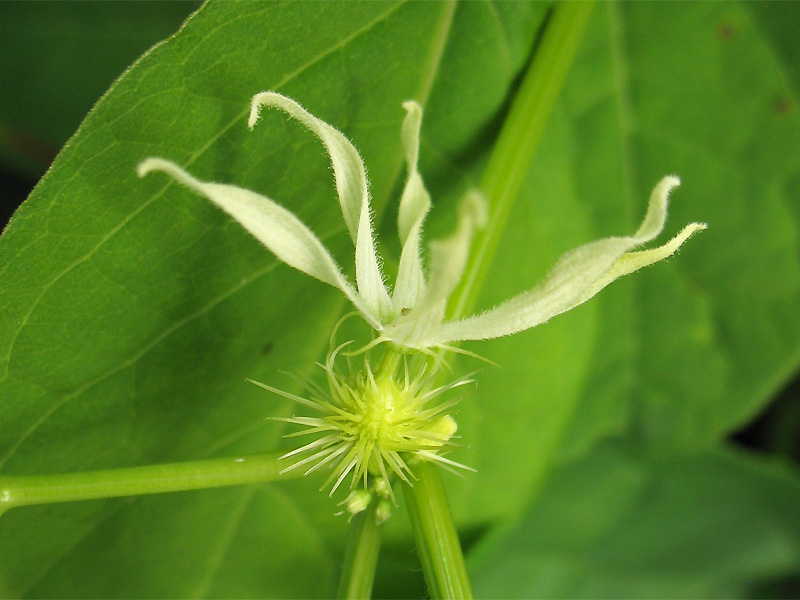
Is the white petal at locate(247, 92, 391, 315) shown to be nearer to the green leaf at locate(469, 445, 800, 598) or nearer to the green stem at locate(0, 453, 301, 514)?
the green stem at locate(0, 453, 301, 514)

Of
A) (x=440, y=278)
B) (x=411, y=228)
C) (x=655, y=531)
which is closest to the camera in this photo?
(x=440, y=278)

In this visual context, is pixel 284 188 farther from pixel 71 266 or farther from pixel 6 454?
pixel 6 454

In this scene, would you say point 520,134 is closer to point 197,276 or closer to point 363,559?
point 197,276

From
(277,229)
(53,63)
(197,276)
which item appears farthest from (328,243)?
(53,63)

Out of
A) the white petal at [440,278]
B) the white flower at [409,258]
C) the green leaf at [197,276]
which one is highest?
the green leaf at [197,276]

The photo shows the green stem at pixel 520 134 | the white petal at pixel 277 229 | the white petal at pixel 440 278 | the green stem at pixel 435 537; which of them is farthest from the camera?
the green stem at pixel 520 134

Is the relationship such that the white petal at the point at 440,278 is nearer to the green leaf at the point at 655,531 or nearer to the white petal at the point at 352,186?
the white petal at the point at 352,186

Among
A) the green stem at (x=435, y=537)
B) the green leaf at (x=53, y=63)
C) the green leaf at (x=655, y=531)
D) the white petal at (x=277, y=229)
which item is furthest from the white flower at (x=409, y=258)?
the green leaf at (x=53, y=63)

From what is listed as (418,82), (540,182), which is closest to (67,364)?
(418,82)
